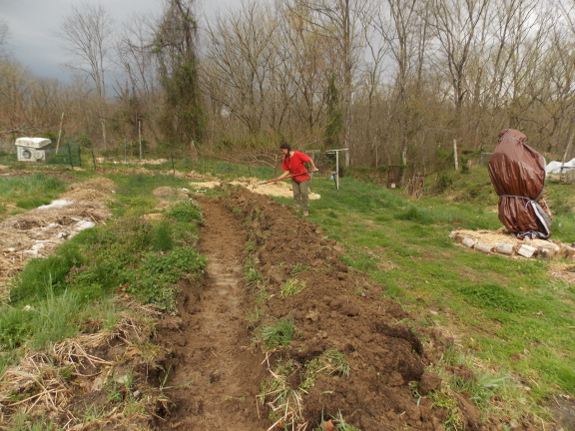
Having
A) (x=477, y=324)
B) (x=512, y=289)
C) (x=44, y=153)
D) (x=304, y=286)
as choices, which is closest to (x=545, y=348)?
(x=477, y=324)

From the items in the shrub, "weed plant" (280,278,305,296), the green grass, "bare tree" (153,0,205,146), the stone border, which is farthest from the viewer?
"bare tree" (153,0,205,146)

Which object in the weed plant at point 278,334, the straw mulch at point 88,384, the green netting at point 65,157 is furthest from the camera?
the green netting at point 65,157

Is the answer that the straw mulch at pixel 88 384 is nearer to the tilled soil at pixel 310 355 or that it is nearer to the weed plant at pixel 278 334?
the tilled soil at pixel 310 355

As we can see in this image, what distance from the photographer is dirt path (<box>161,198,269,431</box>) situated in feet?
7.91

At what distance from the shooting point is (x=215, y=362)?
10.1ft

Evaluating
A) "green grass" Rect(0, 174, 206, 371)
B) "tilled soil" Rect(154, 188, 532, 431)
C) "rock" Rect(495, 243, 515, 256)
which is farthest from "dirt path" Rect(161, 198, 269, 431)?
"rock" Rect(495, 243, 515, 256)

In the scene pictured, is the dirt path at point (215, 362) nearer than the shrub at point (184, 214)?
Yes

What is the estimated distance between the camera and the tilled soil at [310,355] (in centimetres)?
211

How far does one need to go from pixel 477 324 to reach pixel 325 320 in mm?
1888

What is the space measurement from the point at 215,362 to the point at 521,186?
6982mm

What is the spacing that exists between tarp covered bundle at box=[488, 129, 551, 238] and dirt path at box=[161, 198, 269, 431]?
5908 mm

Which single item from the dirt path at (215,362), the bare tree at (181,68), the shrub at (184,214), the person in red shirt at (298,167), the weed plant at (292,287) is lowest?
the dirt path at (215,362)

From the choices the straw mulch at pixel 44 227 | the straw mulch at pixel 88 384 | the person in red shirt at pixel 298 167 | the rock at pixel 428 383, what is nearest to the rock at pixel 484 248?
the person in red shirt at pixel 298 167

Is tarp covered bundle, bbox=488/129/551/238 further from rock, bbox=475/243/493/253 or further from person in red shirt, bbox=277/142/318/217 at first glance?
person in red shirt, bbox=277/142/318/217
